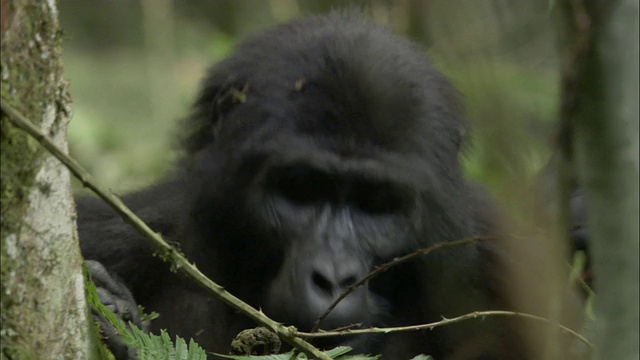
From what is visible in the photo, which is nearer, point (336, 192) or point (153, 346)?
point (153, 346)

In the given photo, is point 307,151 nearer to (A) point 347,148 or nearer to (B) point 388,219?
(A) point 347,148

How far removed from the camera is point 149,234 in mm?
2459

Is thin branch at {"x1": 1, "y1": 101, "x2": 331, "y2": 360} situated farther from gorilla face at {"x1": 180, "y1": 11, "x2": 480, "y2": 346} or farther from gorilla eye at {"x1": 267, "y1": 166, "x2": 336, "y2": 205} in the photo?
gorilla eye at {"x1": 267, "y1": 166, "x2": 336, "y2": 205}

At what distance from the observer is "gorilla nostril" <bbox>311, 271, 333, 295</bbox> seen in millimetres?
3889

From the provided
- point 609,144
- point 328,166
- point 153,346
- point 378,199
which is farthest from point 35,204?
point 378,199

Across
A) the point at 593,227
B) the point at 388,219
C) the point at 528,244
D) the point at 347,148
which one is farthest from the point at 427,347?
the point at 593,227

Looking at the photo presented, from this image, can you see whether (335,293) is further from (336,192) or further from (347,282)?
(336,192)

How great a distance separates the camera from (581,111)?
5.38ft

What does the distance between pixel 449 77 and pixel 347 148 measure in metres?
0.86

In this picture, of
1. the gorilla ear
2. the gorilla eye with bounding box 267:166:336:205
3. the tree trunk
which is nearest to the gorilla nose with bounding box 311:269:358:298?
the gorilla eye with bounding box 267:166:336:205

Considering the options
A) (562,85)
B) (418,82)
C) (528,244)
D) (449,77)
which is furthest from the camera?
(449,77)

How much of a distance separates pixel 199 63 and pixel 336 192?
752 cm

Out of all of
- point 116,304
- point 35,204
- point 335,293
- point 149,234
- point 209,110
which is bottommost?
point 335,293

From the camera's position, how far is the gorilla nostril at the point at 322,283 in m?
3.89
